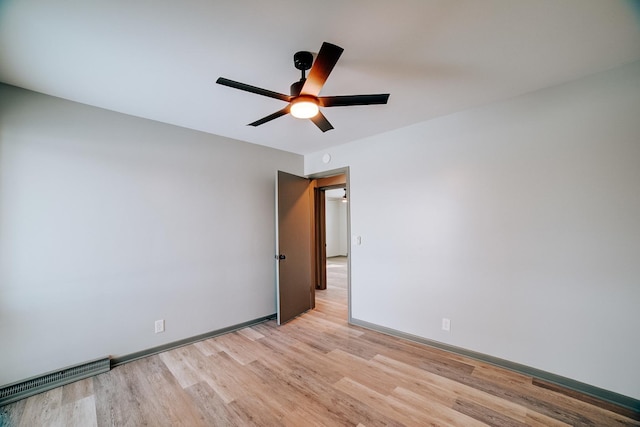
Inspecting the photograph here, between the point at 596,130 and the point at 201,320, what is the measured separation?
4295mm

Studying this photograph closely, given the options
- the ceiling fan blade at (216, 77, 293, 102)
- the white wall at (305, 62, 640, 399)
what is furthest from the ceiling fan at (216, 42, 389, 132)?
the white wall at (305, 62, 640, 399)

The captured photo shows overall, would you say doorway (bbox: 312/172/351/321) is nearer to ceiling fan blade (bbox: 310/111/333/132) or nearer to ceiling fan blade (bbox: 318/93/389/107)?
ceiling fan blade (bbox: 310/111/333/132)

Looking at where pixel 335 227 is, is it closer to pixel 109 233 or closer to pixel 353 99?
pixel 109 233

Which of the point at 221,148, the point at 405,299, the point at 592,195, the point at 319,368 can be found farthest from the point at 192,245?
the point at 592,195

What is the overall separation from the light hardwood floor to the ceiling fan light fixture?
221 cm

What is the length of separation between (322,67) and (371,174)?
218cm

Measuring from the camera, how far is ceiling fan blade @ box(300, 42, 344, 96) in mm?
1278

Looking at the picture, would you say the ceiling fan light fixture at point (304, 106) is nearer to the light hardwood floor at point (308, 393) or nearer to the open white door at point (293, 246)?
the open white door at point (293, 246)

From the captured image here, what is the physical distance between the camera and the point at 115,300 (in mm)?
2566

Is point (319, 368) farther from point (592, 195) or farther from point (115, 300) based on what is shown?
point (592, 195)

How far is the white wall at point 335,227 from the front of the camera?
10.3 metres

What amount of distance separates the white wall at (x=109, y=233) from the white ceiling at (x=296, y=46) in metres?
0.43

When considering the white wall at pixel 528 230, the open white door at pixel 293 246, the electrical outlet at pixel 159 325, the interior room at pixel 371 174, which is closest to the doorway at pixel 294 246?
the open white door at pixel 293 246

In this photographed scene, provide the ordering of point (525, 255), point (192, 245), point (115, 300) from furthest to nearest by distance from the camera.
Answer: point (192, 245), point (115, 300), point (525, 255)
